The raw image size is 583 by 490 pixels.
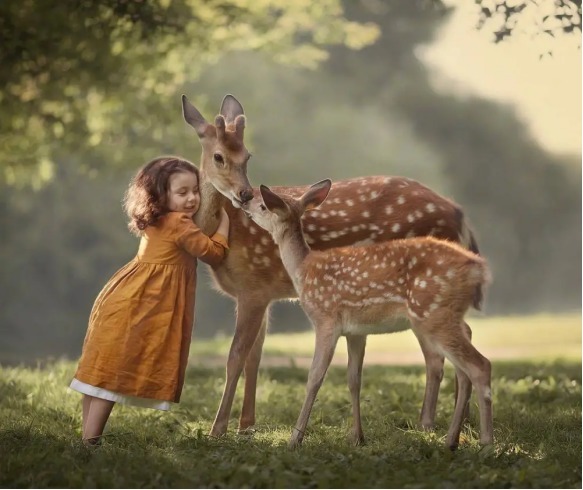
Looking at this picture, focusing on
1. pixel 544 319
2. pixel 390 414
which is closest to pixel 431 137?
pixel 544 319

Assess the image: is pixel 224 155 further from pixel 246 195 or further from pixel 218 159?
pixel 246 195

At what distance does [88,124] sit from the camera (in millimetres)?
11453

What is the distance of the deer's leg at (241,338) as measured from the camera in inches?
225

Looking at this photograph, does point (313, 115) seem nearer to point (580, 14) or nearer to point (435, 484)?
point (580, 14)

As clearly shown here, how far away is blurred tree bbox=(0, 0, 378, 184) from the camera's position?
29.6ft

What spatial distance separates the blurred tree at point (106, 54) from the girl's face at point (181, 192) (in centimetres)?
336

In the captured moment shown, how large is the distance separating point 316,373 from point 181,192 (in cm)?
117

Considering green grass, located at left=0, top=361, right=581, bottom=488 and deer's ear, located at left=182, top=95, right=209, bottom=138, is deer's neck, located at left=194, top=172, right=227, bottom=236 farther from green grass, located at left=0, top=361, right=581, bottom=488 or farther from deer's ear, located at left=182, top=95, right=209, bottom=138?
green grass, located at left=0, top=361, right=581, bottom=488

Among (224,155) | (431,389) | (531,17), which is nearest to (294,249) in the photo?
(224,155)

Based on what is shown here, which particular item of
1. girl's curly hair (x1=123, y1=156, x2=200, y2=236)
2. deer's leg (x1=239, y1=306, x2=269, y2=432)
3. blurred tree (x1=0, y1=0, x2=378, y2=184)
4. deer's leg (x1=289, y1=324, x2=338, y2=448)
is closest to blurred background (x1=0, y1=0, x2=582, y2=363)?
blurred tree (x1=0, y1=0, x2=378, y2=184)

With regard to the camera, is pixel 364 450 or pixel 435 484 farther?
pixel 364 450

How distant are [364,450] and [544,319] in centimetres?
1434

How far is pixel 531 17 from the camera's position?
18.9 ft

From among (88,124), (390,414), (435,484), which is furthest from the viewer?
(88,124)
